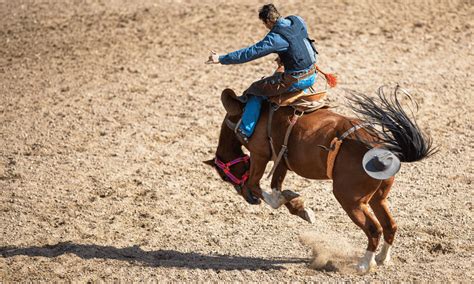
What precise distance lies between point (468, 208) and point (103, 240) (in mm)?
4199

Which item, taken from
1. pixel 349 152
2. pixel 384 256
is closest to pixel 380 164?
pixel 349 152

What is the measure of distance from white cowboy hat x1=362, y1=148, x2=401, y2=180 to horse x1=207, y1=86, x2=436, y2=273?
101 millimetres

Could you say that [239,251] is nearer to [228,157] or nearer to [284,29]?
[228,157]

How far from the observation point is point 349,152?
21.9ft

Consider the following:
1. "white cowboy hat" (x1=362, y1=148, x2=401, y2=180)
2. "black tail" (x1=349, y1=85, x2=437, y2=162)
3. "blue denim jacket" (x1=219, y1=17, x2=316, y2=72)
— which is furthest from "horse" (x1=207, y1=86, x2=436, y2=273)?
"blue denim jacket" (x1=219, y1=17, x2=316, y2=72)

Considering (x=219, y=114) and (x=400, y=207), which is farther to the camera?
(x=219, y=114)

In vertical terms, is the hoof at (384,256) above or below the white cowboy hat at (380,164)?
below

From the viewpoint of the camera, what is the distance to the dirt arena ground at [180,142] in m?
7.51

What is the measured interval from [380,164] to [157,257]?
2.67 metres

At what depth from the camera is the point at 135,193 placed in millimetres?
8914

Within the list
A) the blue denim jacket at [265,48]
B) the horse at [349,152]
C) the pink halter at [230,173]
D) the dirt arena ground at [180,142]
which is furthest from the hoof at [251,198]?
the blue denim jacket at [265,48]

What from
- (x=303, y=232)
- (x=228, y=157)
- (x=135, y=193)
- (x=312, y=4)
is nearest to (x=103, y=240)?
(x=135, y=193)

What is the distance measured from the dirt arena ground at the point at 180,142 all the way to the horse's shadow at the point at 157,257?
25mm

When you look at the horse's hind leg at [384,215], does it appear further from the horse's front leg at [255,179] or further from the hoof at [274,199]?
the horse's front leg at [255,179]
